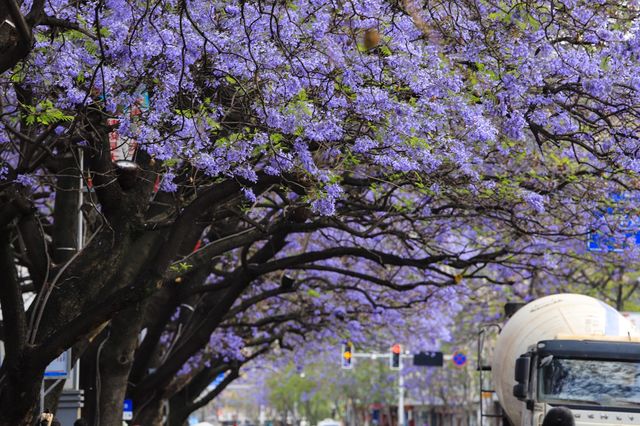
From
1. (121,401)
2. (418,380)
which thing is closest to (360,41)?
(121,401)

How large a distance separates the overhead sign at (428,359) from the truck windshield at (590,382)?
26679 mm

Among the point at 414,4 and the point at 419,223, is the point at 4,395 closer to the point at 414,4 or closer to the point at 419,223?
the point at 414,4

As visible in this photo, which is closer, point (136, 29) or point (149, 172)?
point (136, 29)

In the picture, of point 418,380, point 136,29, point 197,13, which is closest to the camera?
point 136,29

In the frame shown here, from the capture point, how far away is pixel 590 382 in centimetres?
1570

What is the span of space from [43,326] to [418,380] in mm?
49943

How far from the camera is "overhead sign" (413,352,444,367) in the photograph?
1684 inches

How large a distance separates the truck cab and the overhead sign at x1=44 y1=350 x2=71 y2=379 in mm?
6344

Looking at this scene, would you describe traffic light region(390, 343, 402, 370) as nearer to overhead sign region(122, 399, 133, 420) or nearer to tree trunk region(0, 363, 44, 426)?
overhead sign region(122, 399, 133, 420)

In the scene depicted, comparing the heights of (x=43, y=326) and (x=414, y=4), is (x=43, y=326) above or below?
below

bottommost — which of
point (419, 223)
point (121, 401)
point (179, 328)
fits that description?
point (121, 401)

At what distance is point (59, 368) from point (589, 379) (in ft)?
23.4

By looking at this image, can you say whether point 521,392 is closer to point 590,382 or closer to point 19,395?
point 590,382

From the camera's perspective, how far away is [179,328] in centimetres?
2600
